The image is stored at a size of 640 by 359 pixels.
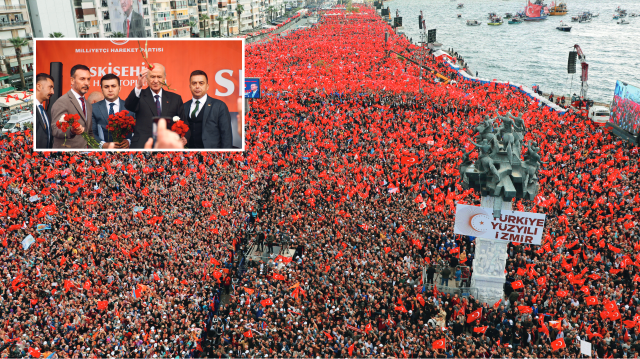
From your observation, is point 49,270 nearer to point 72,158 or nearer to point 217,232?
point 217,232

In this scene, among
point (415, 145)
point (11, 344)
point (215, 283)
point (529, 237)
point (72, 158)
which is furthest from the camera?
point (415, 145)

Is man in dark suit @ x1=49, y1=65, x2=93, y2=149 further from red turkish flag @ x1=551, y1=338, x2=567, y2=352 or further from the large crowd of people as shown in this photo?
red turkish flag @ x1=551, y1=338, x2=567, y2=352

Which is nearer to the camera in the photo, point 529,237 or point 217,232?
point 529,237

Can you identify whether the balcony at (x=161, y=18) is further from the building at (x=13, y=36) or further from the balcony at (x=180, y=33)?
the building at (x=13, y=36)

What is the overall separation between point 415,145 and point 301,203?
11858mm

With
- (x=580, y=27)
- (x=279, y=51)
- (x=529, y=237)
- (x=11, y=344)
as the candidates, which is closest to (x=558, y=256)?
(x=529, y=237)

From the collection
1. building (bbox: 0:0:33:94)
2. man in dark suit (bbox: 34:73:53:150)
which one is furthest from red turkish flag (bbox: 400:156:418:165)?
building (bbox: 0:0:33:94)

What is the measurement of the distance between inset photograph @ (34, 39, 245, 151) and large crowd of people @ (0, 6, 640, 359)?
278 inches

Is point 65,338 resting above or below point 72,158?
below

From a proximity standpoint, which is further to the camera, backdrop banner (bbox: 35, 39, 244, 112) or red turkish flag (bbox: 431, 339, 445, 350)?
red turkish flag (bbox: 431, 339, 445, 350)

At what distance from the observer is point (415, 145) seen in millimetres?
36562

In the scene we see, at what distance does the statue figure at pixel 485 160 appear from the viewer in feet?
63.4

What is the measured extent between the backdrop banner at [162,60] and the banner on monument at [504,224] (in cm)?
1075

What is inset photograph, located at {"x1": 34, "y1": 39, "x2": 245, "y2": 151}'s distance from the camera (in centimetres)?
1583
